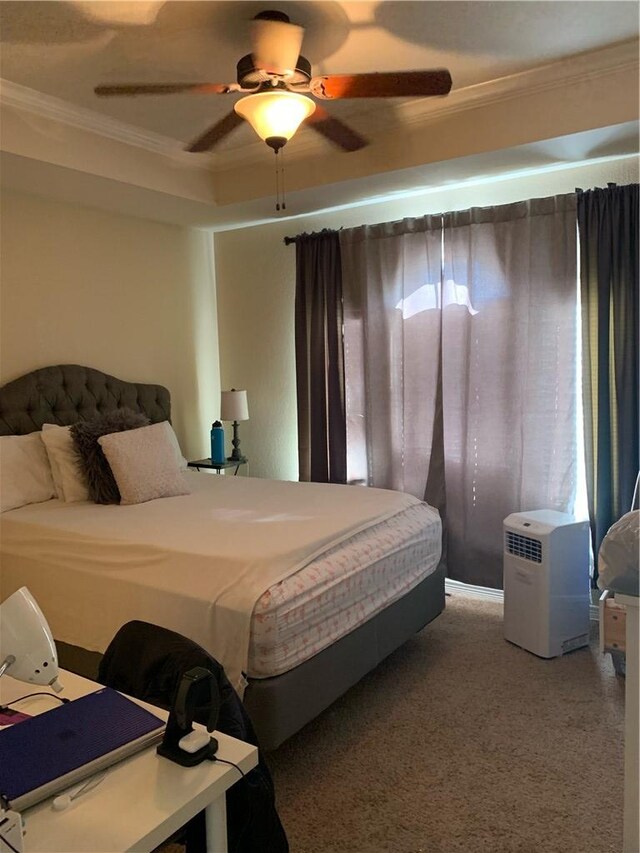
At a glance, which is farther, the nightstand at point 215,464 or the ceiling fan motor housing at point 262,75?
the nightstand at point 215,464

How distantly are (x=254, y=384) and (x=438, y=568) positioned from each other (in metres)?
2.28

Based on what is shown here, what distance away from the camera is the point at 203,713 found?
142cm

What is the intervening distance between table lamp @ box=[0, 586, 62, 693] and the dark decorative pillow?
85.1 inches

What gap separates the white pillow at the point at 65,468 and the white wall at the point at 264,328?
5.71 ft

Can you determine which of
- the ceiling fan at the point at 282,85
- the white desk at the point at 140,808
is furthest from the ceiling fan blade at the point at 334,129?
the white desk at the point at 140,808

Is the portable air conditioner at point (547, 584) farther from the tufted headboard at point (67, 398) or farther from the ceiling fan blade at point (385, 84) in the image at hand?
the tufted headboard at point (67, 398)

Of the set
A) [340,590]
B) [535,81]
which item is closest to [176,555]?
[340,590]

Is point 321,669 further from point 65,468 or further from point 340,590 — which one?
point 65,468

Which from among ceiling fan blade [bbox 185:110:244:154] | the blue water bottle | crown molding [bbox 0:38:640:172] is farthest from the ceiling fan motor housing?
the blue water bottle

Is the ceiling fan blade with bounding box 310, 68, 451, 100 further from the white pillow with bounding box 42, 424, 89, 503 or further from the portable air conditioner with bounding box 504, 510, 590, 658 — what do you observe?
the white pillow with bounding box 42, 424, 89, 503

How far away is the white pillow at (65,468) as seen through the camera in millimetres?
3400

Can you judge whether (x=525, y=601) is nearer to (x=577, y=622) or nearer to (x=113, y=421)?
(x=577, y=622)

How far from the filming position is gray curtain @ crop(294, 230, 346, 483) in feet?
14.4

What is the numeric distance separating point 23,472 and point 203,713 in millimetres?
2361
